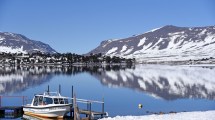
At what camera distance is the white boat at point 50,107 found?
45156 mm

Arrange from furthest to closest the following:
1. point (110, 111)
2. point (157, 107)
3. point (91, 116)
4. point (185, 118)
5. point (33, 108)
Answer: point (157, 107) → point (110, 111) → point (33, 108) → point (91, 116) → point (185, 118)

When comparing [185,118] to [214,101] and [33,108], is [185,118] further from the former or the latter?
[214,101]

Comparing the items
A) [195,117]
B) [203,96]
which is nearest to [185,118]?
[195,117]

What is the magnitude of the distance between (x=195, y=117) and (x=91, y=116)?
14.6 m

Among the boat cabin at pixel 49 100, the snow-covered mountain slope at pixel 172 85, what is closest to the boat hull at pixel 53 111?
the boat cabin at pixel 49 100

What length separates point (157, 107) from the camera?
5891 cm

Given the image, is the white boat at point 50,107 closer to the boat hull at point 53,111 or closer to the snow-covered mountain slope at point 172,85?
the boat hull at point 53,111

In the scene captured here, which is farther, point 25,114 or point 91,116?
point 25,114

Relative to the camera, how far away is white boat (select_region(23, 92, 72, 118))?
45.2 meters

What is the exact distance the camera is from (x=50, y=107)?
149 ft

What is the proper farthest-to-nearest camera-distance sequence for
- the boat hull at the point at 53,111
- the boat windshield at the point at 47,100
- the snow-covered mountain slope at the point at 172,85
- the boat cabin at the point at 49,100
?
the snow-covered mountain slope at the point at 172,85 < the boat windshield at the point at 47,100 < the boat cabin at the point at 49,100 < the boat hull at the point at 53,111

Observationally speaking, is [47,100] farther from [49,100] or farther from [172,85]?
[172,85]

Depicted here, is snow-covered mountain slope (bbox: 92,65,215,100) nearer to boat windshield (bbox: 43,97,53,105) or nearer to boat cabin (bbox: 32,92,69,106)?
boat cabin (bbox: 32,92,69,106)

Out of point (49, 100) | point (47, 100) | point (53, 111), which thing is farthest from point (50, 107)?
point (47, 100)
